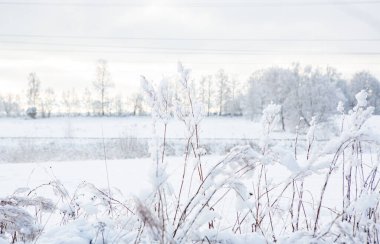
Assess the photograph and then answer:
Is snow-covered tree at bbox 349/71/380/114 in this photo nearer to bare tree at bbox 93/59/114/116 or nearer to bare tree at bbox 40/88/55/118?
bare tree at bbox 93/59/114/116

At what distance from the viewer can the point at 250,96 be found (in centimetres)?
5662

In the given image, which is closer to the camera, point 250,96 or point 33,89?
point 250,96

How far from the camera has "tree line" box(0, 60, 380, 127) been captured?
4197cm

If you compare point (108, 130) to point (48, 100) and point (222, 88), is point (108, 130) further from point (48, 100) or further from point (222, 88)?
point (222, 88)

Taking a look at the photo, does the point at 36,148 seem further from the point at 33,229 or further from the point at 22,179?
the point at 33,229

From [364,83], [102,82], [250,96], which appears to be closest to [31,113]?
[102,82]

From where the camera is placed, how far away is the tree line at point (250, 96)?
42.0 m

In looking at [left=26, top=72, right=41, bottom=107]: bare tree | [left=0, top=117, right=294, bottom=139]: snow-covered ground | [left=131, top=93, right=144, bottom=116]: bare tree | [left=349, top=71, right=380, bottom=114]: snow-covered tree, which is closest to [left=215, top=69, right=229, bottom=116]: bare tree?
[left=131, top=93, right=144, bottom=116]: bare tree

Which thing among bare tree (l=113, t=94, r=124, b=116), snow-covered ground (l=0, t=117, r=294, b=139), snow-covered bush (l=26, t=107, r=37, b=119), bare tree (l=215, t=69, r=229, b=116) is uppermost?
bare tree (l=215, t=69, r=229, b=116)

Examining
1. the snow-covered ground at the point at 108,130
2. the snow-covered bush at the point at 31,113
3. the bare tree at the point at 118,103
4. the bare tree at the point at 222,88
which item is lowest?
the snow-covered ground at the point at 108,130

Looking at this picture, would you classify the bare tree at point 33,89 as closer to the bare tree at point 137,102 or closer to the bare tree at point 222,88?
the bare tree at point 137,102

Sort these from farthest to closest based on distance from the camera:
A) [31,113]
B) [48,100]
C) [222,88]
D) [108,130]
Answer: [222,88] < [48,100] < [31,113] < [108,130]

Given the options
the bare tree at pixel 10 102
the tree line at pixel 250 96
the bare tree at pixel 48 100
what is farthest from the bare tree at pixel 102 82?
the bare tree at pixel 10 102

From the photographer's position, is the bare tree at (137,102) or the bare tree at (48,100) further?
the bare tree at (48,100)
